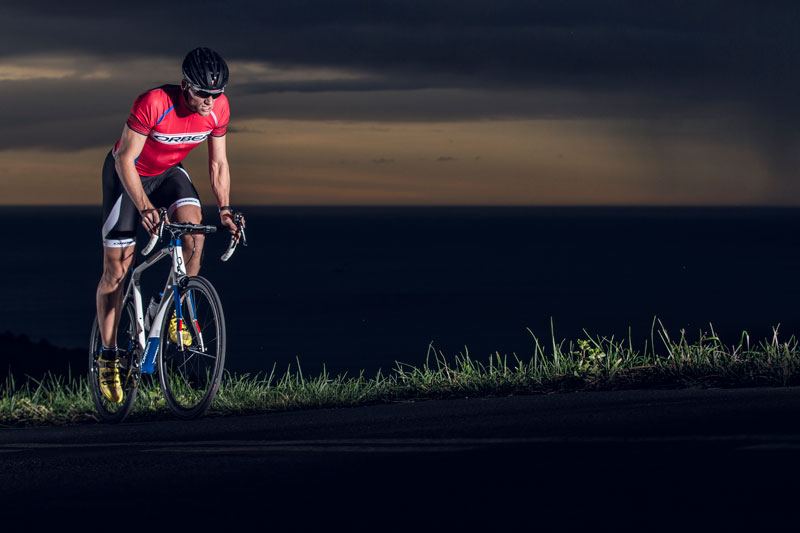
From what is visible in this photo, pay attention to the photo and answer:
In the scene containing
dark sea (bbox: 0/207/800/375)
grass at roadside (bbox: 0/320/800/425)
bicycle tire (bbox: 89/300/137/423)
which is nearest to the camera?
grass at roadside (bbox: 0/320/800/425)

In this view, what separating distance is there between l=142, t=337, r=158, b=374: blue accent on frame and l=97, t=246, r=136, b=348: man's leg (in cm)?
60

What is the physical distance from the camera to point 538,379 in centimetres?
711

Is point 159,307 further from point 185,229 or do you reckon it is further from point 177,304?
point 185,229

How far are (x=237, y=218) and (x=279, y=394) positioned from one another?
1.54 meters

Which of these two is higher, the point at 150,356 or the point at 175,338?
the point at 175,338

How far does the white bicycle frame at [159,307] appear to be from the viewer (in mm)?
6559

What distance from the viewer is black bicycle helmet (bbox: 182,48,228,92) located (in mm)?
6160

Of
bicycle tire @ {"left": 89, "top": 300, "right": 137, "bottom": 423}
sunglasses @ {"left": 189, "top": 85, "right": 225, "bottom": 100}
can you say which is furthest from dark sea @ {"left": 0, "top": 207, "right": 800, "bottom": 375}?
sunglasses @ {"left": 189, "top": 85, "right": 225, "bottom": 100}

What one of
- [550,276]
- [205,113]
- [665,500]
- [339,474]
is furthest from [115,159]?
[550,276]

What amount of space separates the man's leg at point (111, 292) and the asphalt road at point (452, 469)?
1232 mm

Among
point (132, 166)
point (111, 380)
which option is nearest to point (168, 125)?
point (132, 166)

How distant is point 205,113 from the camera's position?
6504 mm

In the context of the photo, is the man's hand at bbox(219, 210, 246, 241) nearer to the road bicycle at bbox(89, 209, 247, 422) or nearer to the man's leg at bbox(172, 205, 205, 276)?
the road bicycle at bbox(89, 209, 247, 422)

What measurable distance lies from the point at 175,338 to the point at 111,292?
3.51 ft
